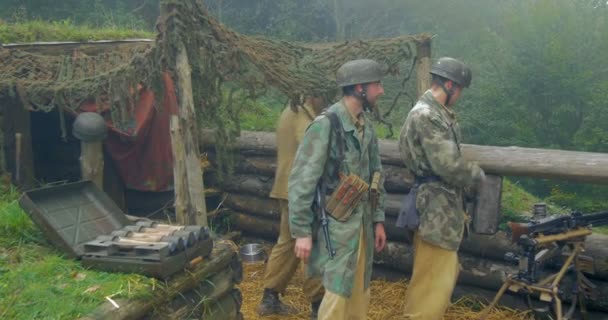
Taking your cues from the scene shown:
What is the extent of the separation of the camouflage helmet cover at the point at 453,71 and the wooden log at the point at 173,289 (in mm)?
2434

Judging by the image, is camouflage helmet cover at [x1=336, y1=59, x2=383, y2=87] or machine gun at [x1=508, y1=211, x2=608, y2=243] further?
machine gun at [x1=508, y1=211, x2=608, y2=243]

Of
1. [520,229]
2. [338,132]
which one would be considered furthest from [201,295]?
[520,229]

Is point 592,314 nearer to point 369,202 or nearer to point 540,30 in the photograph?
point 369,202

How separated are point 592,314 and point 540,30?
79.7ft

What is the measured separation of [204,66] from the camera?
590 centimetres

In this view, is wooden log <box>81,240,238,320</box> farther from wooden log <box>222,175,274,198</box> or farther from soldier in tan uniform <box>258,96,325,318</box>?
wooden log <box>222,175,274,198</box>

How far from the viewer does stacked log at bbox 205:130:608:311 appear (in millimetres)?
5906

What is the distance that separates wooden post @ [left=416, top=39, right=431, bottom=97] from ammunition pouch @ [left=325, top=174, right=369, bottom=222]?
122 inches

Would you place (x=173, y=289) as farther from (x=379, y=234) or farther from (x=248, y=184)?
(x=248, y=184)

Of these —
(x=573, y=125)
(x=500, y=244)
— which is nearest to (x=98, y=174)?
(x=500, y=244)

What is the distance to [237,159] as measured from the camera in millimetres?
9195

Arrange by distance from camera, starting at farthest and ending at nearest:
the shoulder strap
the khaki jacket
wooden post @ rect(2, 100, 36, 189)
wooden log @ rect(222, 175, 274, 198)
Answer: wooden log @ rect(222, 175, 274, 198)
wooden post @ rect(2, 100, 36, 189)
the khaki jacket
the shoulder strap

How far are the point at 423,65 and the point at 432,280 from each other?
3.10 m

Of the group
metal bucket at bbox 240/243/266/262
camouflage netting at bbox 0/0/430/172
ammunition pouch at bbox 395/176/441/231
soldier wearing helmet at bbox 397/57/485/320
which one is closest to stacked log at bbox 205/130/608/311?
metal bucket at bbox 240/243/266/262
